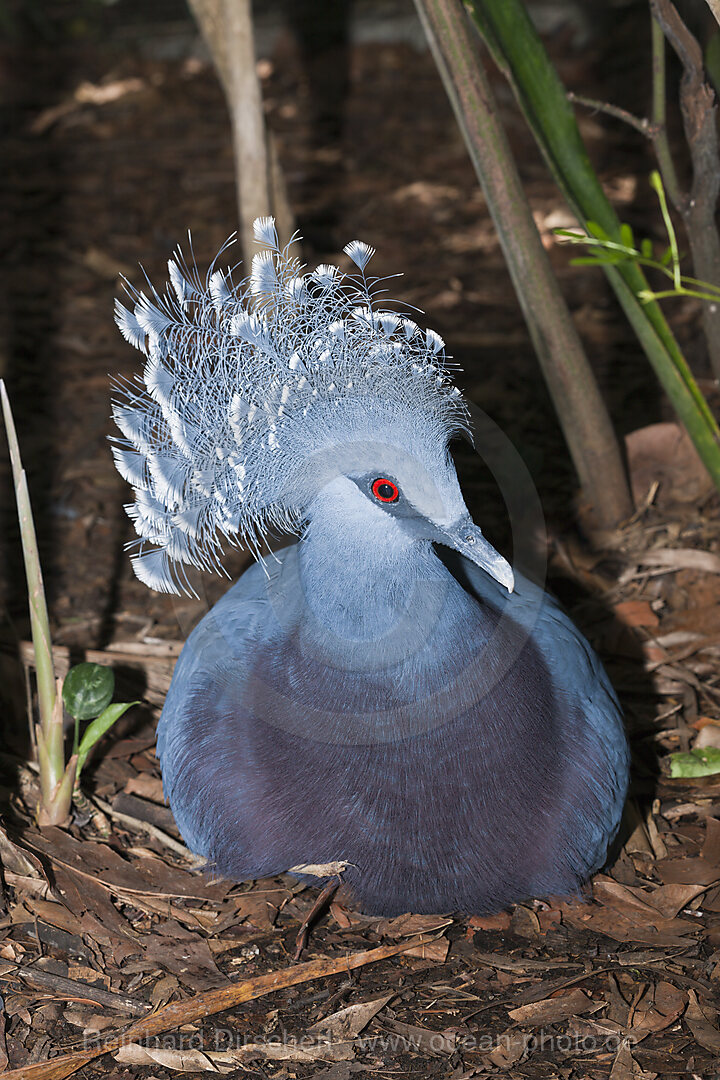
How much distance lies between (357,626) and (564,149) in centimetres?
156

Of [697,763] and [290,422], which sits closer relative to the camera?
[290,422]

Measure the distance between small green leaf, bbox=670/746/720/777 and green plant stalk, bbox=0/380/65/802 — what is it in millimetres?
1548

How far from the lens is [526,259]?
3.30m

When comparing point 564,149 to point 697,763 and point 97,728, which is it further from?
point 97,728

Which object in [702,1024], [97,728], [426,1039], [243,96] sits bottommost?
[702,1024]

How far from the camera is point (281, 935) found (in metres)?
2.54

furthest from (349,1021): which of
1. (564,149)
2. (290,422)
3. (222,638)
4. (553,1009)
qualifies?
(564,149)

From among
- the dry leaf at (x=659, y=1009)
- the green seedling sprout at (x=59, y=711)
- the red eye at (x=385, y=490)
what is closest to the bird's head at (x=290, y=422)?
the red eye at (x=385, y=490)

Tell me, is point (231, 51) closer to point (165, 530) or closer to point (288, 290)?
point (288, 290)

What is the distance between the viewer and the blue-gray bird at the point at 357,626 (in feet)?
7.64

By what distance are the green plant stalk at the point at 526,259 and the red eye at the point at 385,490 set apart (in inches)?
52.0

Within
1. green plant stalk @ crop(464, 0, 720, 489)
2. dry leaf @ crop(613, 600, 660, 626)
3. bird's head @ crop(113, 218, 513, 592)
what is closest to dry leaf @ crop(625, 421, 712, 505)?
dry leaf @ crop(613, 600, 660, 626)

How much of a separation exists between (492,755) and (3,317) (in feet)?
Answer: 13.5

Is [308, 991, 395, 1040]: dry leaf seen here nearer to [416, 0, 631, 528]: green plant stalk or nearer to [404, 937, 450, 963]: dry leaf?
[404, 937, 450, 963]: dry leaf
